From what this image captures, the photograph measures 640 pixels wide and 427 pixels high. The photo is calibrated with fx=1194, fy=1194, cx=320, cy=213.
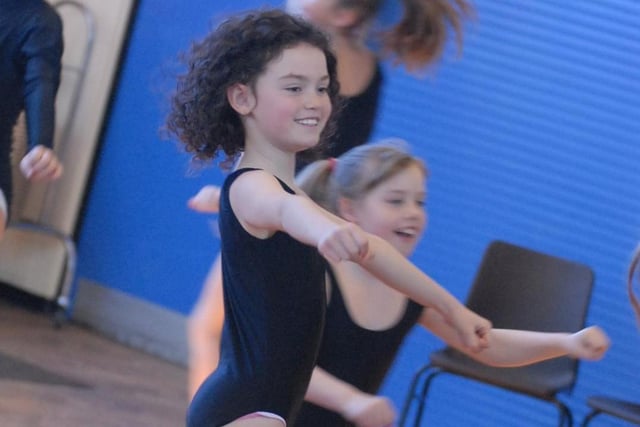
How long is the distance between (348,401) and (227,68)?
60cm

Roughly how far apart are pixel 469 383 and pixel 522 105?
101cm

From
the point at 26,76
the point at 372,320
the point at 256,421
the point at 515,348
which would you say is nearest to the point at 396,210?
the point at 372,320

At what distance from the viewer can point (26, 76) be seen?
310cm

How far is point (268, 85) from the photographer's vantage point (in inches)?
76.0

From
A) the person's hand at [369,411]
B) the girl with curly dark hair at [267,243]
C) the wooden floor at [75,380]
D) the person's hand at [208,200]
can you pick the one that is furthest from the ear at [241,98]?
the wooden floor at [75,380]

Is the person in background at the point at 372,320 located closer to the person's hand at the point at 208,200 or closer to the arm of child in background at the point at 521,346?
the arm of child in background at the point at 521,346

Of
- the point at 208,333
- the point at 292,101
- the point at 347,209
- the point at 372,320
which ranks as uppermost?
the point at 292,101

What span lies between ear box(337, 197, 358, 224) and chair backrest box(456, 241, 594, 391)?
140 centimetres

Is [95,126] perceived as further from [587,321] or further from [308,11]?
[308,11]

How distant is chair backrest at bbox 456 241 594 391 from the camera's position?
3758 mm

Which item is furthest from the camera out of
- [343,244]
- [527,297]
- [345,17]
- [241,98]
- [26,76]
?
[527,297]

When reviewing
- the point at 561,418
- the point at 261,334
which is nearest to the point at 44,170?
the point at 261,334

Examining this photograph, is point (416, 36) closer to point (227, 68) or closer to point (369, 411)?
point (227, 68)

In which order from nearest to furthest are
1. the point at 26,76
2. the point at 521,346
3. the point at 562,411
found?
1. the point at 521,346
2. the point at 26,76
3. the point at 562,411
